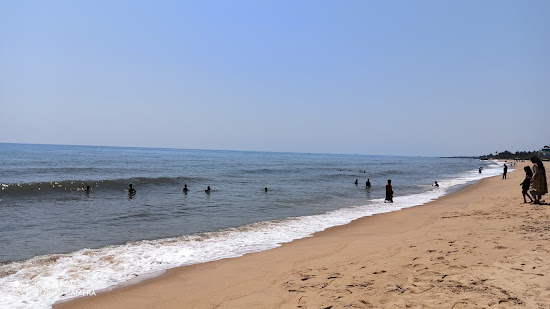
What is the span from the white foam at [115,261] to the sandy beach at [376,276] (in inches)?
23.1

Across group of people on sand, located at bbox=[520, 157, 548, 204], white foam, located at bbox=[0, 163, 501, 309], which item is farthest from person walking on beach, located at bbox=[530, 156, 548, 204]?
white foam, located at bbox=[0, 163, 501, 309]

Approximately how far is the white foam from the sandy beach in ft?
1.92

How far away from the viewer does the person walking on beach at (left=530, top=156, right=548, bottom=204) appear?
536 inches

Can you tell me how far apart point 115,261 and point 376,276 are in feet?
20.9

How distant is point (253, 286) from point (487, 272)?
→ 4.13m

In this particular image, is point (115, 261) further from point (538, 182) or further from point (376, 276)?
point (538, 182)

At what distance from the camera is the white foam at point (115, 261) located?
20.0ft

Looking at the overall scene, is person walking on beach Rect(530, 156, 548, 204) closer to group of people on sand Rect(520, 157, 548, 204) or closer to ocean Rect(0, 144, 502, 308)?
group of people on sand Rect(520, 157, 548, 204)

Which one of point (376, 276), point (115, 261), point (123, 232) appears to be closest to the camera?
point (376, 276)

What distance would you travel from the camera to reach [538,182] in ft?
45.3

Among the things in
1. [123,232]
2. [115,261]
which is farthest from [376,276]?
[123,232]

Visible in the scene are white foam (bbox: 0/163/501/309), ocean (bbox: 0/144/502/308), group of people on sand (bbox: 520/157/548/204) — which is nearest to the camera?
white foam (bbox: 0/163/501/309)

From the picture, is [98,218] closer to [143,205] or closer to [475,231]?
[143,205]

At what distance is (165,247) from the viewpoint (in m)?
9.34
